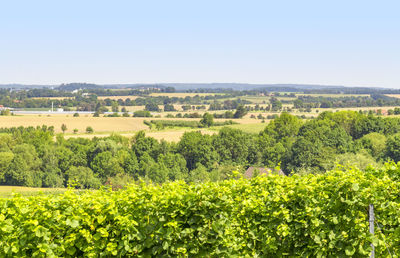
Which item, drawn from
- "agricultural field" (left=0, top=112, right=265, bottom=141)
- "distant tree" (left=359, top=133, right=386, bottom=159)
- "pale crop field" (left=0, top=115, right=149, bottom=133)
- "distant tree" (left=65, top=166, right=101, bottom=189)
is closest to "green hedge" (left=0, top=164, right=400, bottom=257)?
"distant tree" (left=65, top=166, right=101, bottom=189)

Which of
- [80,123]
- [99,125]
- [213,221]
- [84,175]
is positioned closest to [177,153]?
[84,175]

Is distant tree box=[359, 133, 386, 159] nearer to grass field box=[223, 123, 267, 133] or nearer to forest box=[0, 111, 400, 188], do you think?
forest box=[0, 111, 400, 188]

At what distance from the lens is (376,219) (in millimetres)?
8961

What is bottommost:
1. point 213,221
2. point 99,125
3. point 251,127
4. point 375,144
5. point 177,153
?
point 177,153

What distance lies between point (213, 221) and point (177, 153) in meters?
89.5

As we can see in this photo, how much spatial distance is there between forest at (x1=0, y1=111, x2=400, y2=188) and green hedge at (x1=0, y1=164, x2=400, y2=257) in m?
74.3

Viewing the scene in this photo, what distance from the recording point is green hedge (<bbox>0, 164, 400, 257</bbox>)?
28.9ft

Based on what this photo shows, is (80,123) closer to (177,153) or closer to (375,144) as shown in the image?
(177,153)

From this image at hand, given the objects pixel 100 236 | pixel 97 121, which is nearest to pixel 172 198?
pixel 100 236

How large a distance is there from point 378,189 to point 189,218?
145 inches

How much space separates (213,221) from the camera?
916cm

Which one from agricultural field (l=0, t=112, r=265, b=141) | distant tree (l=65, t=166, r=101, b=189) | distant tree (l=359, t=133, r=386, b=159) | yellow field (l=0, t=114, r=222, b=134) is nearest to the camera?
distant tree (l=65, t=166, r=101, b=189)

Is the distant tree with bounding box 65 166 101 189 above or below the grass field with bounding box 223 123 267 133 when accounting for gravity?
below

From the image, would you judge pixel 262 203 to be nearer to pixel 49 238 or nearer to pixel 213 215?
pixel 213 215
